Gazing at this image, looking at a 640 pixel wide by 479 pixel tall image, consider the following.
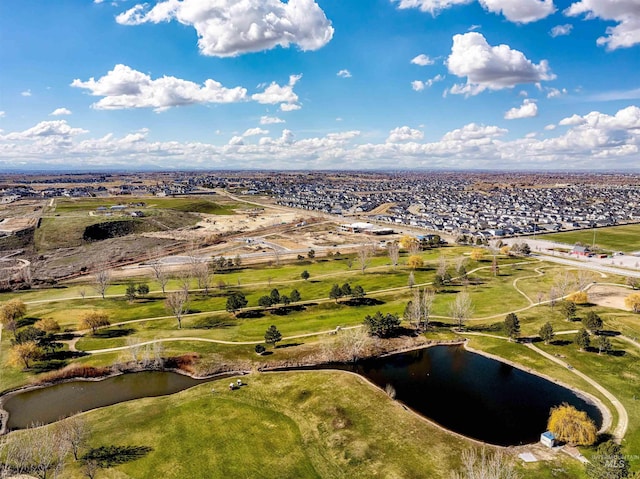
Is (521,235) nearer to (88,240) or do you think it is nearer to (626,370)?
(626,370)

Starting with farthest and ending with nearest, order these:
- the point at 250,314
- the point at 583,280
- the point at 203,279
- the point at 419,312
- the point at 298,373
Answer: the point at 203,279
the point at 583,280
the point at 250,314
the point at 419,312
the point at 298,373

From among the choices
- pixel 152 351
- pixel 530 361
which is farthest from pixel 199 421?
pixel 530 361

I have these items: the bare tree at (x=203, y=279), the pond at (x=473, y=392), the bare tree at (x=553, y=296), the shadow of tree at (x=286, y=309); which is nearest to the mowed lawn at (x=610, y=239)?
the bare tree at (x=553, y=296)

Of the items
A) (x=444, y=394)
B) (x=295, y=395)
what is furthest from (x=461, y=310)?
(x=295, y=395)

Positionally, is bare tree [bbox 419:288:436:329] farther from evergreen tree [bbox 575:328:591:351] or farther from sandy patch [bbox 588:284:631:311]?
sandy patch [bbox 588:284:631:311]

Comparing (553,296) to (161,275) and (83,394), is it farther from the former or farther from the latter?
(161,275)

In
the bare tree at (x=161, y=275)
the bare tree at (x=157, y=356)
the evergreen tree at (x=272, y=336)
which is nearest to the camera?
the bare tree at (x=157, y=356)

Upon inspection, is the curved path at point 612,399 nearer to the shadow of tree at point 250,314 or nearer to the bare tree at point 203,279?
the shadow of tree at point 250,314
